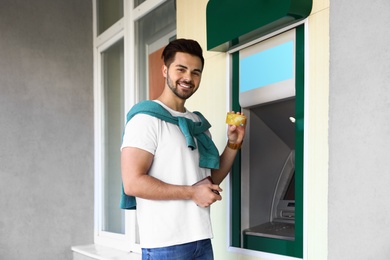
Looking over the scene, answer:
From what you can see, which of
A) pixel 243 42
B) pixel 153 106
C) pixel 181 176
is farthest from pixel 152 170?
pixel 243 42

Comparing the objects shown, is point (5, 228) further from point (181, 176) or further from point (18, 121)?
point (181, 176)

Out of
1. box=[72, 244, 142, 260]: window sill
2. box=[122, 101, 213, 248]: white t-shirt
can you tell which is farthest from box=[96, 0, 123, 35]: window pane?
box=[122, 101, 213, 248]: white t-shirt

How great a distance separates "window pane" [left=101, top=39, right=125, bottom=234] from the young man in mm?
2469

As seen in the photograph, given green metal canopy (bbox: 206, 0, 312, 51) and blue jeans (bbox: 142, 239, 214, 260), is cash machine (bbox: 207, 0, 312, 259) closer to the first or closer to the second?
green metal canopy (bbox: 206, 0, 312, 51)

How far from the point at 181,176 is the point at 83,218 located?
9.98 feet

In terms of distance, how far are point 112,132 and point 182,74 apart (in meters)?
2.76

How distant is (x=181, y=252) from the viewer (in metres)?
1.68

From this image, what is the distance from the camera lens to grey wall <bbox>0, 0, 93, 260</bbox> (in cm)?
412

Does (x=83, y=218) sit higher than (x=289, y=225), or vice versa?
(x=289, y=225)

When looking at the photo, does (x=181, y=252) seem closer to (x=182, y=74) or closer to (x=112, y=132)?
(x=182, y=74)

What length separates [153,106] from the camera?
1.74 metres

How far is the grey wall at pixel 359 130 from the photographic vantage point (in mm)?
1313

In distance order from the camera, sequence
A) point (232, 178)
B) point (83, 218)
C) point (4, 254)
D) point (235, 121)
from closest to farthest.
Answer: point (235, 121) → point (232, 178) → point (4, 254) → point (83, 218)

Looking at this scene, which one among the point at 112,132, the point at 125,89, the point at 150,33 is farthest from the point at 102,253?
the point at 150,33
